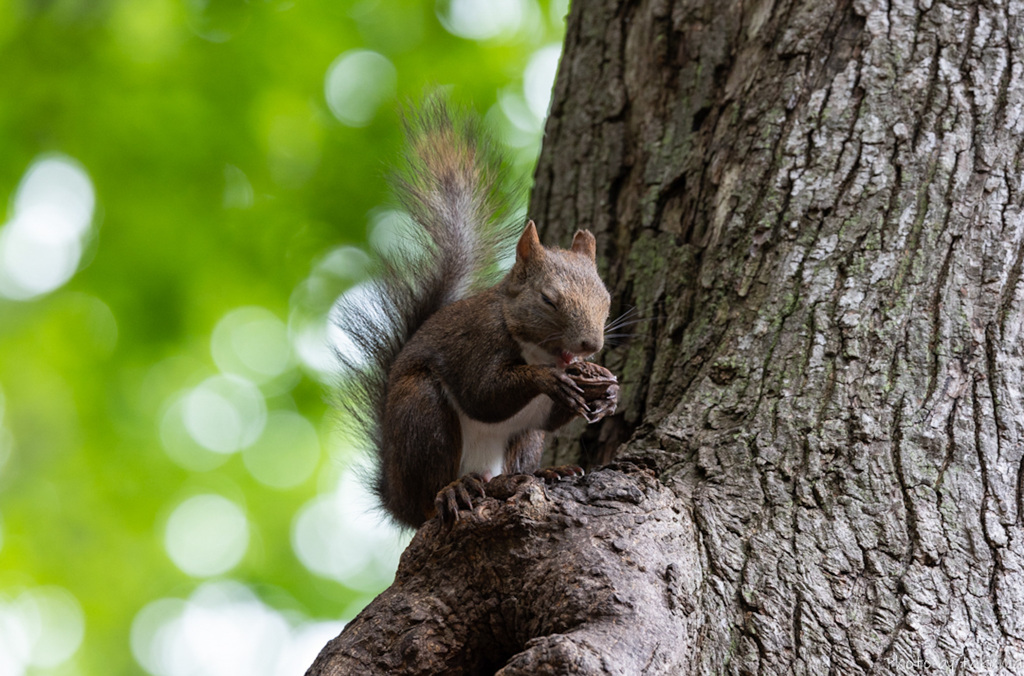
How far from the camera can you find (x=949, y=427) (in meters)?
1.78

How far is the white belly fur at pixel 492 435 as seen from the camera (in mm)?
2361

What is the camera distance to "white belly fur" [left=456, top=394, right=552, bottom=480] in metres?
2.36

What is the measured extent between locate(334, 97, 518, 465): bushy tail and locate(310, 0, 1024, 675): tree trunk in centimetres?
43

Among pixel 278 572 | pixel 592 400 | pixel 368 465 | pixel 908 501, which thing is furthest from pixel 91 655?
pixel 908 501

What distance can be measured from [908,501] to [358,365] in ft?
5.06

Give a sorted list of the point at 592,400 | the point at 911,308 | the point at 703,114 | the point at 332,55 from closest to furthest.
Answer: the point at 911,308 < the point at 592,400 < the point at 703,114 < the point at 332,55

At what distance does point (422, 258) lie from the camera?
2602mm

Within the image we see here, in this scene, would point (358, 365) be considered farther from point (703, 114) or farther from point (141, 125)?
point (141, 125)

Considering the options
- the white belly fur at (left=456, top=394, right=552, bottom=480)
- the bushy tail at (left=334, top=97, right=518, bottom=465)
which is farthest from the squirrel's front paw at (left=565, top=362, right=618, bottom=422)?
the bushy tail at (left=334, top=97, right=518, bottom=465)

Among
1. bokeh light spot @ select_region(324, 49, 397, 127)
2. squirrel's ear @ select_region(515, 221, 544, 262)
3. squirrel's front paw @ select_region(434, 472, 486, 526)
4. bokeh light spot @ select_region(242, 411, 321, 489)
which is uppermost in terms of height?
bokeh light spot @ select_region(324, 49, 397, 127)

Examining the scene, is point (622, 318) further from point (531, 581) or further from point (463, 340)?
point (531, 581)

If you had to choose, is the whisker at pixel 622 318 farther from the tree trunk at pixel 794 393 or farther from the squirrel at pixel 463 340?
the squirrel at pixel 463 340

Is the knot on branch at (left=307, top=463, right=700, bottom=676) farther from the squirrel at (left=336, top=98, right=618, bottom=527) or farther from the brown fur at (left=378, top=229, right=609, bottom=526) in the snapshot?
the brown fur at (left=378, top=229, right=609, bottom=526)

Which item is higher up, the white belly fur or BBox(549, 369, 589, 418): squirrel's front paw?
BBox(549, 369, 589, 418): squirrel's front paw
